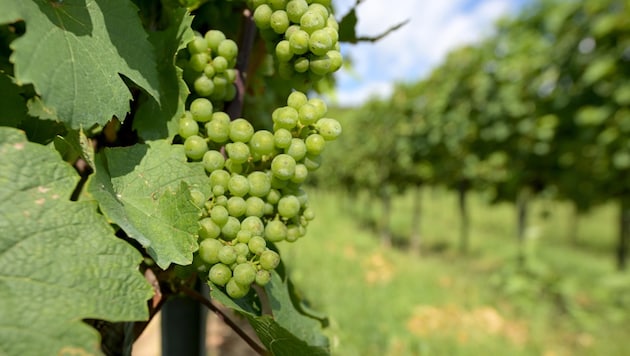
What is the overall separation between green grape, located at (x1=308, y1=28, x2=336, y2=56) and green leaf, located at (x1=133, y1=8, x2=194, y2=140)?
182 mm

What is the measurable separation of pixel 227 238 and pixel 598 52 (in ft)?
23.7

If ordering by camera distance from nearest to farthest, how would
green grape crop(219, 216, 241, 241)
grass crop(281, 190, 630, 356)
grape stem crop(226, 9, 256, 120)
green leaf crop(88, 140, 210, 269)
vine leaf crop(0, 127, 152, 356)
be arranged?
vine leaf crop(0, 127, 152, 356), green leaf crop(88, 140, 210, 269), green grape crop(219, 216, 241, 241), grape stem crop(226, 9, 256, 120), grass crop(281, 190, 630, 356)

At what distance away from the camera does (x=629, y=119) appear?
20.2 ft

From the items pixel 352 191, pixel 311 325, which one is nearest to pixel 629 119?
pixel 311 325

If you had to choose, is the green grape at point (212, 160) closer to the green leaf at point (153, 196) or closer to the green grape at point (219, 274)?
the green leaf at point (153, 196)

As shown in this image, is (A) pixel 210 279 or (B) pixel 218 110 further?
(B) pixel 218 110

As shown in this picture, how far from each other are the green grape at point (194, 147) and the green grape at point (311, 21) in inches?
8.3

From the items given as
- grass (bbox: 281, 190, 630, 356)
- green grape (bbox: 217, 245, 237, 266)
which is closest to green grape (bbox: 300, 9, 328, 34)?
green grape (bbox: 217, 245, 237, 266)

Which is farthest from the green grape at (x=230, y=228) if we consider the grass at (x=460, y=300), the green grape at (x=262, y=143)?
the grass at (x=460, y=300)

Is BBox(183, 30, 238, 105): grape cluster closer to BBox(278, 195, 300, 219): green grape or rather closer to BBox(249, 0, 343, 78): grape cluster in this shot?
BBox(249, 0, 343, 78): grape cluster

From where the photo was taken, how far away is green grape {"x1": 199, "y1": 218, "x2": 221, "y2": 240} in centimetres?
67

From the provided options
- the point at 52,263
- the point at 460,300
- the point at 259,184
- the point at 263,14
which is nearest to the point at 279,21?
the point at 263,14

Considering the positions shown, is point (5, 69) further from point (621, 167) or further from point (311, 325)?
point (621, 167)

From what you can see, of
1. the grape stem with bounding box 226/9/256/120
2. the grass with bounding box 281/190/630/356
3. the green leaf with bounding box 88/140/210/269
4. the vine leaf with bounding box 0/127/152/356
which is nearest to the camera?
the vine leaf with bounding box 0/127/152/356
